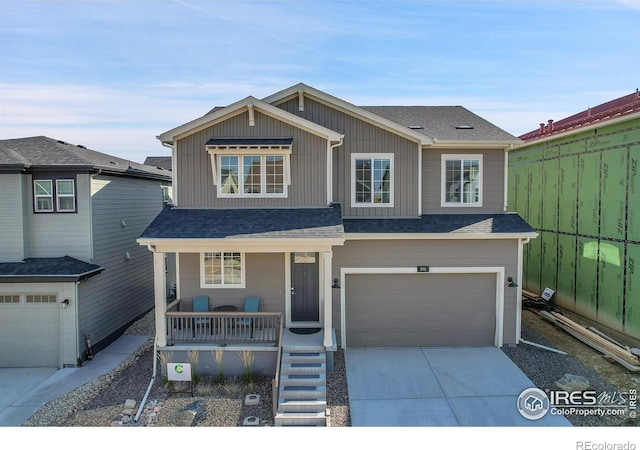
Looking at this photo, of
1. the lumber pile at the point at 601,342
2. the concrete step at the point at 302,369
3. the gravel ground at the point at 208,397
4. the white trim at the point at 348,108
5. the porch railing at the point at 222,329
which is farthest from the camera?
the white trim at the point at 348,108

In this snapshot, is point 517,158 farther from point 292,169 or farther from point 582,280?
point 292,169

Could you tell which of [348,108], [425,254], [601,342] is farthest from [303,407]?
[601,342]

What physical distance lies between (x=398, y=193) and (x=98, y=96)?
9.86 m

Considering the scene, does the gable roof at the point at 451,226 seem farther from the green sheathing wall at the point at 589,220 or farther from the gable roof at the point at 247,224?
the green sheathing wall at the point at 589,220

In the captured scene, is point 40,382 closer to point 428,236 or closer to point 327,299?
point 327,299

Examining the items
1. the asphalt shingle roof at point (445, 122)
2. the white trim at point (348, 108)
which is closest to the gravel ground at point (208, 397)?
the asphalt shingle roof at point (445, 122)

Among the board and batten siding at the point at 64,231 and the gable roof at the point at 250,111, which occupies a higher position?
the gable roof at the point at 250,111

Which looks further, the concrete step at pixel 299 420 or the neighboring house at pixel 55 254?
the neighboring house at pixel 55 254

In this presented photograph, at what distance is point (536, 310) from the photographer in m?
13.6

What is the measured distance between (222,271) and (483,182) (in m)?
7.37

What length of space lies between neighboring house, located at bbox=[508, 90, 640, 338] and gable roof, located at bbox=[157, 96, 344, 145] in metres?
8.13

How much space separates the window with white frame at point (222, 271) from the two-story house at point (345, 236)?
25 millimetres

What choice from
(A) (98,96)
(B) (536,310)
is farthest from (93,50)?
(B) (536,310)

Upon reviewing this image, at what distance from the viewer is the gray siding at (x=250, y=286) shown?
33.8ft
